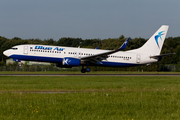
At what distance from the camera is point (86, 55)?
44.8 meters

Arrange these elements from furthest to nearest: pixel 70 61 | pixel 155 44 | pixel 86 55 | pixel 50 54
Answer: pixel 155 44, pixel 86 55, pixel 50 54, pixel 70 61

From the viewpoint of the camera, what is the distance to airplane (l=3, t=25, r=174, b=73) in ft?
139

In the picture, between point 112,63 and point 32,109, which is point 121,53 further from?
point 32,109

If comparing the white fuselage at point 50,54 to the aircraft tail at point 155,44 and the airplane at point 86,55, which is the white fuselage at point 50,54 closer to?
the airplane at point 86,55

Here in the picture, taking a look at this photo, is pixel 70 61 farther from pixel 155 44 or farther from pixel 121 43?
pixel 121 43

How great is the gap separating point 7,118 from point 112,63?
3719cm

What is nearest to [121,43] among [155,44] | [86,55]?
[155,44]

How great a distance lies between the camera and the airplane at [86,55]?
4247 centimetres

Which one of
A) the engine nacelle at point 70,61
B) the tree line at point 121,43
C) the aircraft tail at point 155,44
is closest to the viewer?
the engine nacelle at point 70,61

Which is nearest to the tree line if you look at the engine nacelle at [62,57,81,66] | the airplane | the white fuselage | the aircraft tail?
the aircraft tail

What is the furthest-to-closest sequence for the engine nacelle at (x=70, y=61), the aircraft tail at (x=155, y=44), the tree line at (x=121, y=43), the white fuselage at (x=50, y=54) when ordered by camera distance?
the tree line at (x=121, y=43) → the aircraft tail at (x=155, y=44) → the white fuselage at (x=50, y=54) → the engine nacelle at (x=70, y=61)

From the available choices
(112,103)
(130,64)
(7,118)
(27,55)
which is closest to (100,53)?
(130,64)

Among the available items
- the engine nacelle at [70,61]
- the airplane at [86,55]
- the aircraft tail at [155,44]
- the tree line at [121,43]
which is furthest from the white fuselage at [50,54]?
the tree line at [121,43]

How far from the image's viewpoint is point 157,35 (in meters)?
49.5
